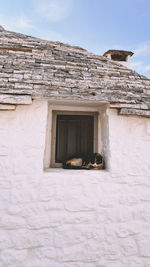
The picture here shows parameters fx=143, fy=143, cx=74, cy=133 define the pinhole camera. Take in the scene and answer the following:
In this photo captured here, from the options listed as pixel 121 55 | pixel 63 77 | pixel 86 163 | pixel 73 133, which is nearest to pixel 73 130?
pixel 73 133

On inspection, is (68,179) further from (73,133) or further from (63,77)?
(63,77)

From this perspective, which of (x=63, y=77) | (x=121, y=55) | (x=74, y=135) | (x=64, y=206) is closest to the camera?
(x=64, y=206)

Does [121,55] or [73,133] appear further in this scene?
[121,55]

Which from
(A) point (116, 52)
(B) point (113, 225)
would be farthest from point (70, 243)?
(A) point (116, 52)

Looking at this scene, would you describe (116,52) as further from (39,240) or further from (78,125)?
(39,240)

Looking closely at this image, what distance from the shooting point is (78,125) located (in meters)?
2.74

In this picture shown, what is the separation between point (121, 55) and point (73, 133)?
28.1ft

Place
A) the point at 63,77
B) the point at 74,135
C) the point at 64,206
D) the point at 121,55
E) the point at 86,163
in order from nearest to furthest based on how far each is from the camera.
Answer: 1. the point at 64,206
2. the point at 63,77
3. the point at 86,163
4. the point at 74,135
5. the point at 121,55

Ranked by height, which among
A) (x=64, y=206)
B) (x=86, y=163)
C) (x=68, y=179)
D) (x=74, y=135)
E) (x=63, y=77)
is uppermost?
(x=63, y=77)

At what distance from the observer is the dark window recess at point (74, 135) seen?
2641 mm

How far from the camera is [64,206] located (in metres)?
1.98

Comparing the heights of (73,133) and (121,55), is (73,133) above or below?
below

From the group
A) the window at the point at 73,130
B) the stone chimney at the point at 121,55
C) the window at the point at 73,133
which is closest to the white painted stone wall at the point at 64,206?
the window at the point at 73,130

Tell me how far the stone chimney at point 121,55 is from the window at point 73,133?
24.9ft
